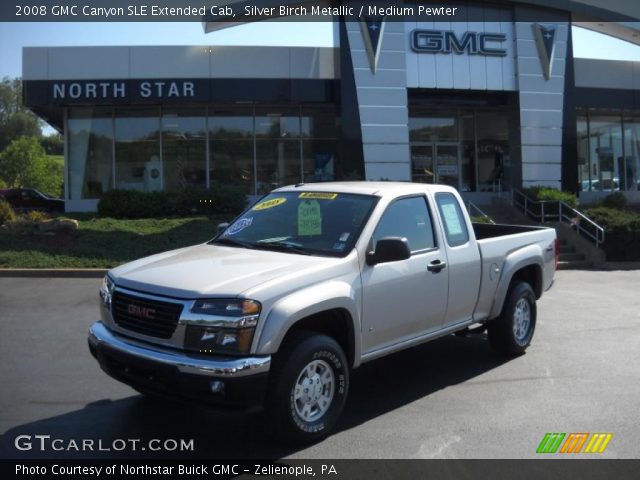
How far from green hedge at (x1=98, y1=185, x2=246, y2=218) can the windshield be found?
12564 mm

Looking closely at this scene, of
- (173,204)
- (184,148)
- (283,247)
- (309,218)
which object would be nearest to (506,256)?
(309,218)

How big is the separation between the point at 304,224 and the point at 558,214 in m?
15.9

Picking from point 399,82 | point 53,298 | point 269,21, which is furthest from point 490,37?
point 53,298

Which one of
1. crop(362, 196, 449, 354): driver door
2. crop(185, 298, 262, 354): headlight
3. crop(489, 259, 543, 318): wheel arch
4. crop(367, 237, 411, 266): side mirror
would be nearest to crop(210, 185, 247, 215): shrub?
crop(489, 259, 543, 318): wheel arch

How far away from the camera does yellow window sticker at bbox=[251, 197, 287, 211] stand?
579cm

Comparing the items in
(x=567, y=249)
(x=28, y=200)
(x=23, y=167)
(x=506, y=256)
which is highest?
(x=23, y=167)

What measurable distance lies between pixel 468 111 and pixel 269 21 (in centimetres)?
903

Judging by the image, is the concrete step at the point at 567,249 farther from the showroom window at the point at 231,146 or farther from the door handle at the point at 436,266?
the door handle at the point at 436,266

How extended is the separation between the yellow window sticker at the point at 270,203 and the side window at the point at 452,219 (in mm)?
1512

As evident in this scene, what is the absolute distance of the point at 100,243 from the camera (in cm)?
1390

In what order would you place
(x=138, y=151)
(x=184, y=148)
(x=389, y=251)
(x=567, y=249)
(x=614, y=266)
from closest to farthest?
(x=389, y=251)
(x=614, y=266)
(x=567, y=249)
(x=138, y=151)
(x=184, y=148)

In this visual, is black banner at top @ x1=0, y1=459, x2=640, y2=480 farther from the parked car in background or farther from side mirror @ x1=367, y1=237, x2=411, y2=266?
the parked car in background

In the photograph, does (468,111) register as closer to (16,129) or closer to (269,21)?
(269,21)
